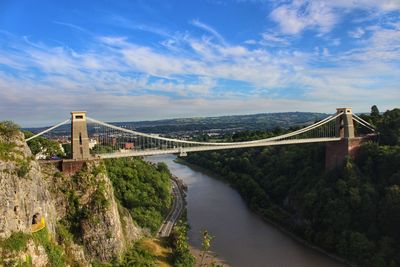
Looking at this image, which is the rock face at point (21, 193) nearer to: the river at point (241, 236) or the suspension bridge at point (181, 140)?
the suspension bridge at point (181, 140)

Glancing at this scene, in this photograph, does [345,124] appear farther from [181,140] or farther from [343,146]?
[181,140]

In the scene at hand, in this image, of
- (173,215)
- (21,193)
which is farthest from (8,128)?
(173,215)

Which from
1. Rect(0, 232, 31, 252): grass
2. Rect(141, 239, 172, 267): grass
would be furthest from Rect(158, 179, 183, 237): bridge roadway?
Rect(0, 232, 31, 252): grass

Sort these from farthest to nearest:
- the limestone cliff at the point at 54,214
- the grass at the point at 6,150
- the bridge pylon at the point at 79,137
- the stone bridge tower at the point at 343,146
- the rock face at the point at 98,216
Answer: the stone bridge tower at the point at 343,146 → the bridge pylon at the point at 79,137 → the rock face at the point at 98,216 → the grass at the point at 6,150 → the limestone cliff at the point at 54,214

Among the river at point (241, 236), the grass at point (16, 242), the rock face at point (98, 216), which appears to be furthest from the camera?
the river at point (241, 236)

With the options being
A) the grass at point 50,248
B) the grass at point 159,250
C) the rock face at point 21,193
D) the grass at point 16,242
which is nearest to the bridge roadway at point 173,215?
the grass at point 159,250

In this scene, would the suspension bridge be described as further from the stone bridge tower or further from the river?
the river
